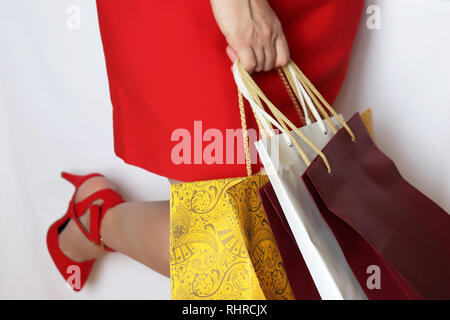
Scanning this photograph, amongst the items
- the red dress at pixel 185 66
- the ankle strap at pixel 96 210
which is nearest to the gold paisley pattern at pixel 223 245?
the red dress at pixel 185 66

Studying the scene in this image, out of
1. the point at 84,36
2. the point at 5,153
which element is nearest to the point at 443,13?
the point at 84,36

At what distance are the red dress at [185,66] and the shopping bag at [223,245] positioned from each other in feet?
0.35

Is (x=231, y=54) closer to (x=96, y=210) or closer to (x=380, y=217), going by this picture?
(x=380, y=217)

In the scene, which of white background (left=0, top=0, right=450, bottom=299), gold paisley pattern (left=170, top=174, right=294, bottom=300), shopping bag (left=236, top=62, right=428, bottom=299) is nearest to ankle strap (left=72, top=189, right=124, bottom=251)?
white background (left=0, top=0, right=450, bottom=299)

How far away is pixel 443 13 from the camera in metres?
0.89

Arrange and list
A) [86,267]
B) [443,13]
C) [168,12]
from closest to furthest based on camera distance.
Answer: [168,12], [443,13], [86,267]

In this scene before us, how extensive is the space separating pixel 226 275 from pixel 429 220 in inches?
10.1

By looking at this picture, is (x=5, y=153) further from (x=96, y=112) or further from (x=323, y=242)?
(x=323, y=242)

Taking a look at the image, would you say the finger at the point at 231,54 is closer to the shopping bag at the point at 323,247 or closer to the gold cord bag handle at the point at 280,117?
the gold cord bag handle at the point at 280,117

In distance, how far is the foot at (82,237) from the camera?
3.50 ft

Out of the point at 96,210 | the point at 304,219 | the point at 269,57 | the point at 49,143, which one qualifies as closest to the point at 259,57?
the point at 269,57

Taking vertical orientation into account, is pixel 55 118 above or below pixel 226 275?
above

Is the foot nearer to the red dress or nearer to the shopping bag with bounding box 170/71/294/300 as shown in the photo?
the red dress

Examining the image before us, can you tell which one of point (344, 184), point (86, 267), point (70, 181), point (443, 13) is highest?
point (443, 13)
